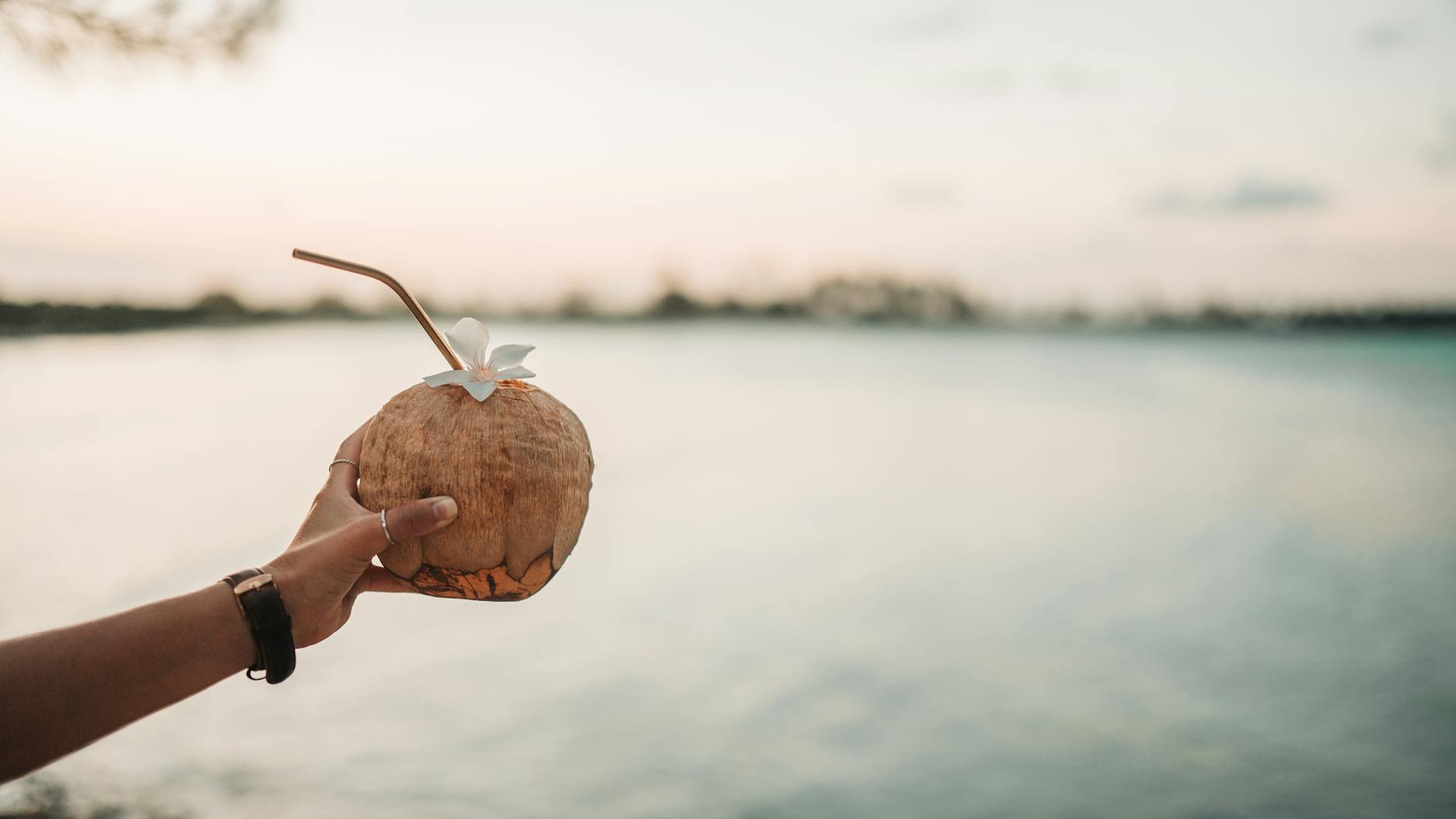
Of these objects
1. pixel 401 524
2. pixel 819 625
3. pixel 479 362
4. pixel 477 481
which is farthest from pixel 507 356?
pixel 819 625

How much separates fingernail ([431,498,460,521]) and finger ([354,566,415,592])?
0.95ft

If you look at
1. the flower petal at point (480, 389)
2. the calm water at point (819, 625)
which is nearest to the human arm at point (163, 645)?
the flower petal at point (480, 389)

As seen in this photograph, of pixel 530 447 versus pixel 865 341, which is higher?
pixel 865 341

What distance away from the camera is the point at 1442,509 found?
12.8m

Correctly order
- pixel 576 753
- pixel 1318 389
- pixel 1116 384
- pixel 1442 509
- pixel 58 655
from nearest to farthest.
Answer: pixel 58 655 < pixel 576 753 < pixel 1442 509 < pixel 1318 389 < pixel 1116 384

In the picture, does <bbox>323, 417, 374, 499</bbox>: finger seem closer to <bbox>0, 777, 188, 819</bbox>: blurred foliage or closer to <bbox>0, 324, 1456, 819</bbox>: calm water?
<bbox>0, 777, 188, 819</bbox>: blurred foliage

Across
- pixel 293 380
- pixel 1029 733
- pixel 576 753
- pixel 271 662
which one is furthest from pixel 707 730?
pixel 293 380

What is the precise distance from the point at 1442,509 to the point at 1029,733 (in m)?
9.65

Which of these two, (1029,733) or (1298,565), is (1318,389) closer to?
(1298,565)

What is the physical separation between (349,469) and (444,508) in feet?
1.09

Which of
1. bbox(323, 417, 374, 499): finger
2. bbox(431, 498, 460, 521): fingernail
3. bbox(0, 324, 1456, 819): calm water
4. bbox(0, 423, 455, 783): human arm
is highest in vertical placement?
bbox(323, 417, 374, 499): finger

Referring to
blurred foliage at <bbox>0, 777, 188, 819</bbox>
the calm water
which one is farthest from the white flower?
the calm water

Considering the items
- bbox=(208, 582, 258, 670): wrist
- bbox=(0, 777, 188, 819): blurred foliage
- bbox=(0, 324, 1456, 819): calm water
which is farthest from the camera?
bbox=(0, 324, 1456, 819): calm water

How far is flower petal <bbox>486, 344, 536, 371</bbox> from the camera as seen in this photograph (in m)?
1.69
